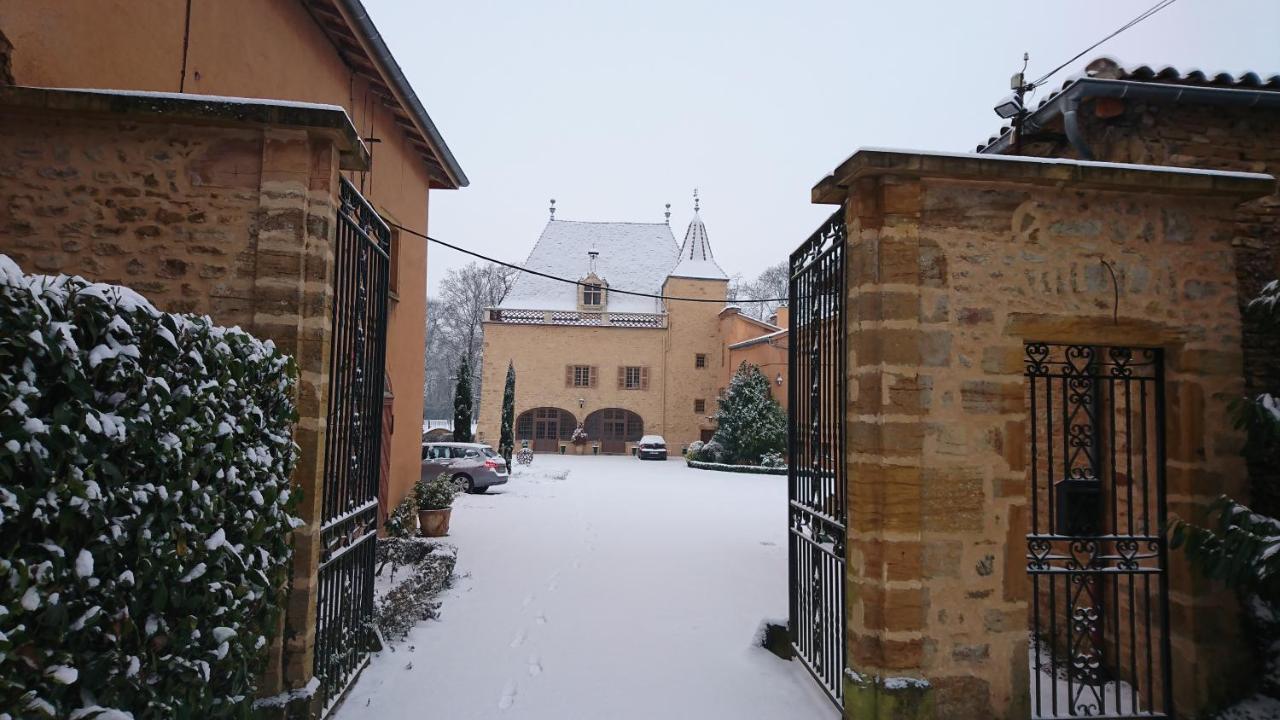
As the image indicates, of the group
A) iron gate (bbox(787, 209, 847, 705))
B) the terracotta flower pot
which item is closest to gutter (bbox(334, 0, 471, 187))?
iron gate (bbox(787, 209, 847, 705))

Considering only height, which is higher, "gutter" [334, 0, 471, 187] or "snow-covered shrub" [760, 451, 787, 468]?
"gutter" [334, 0, 471, 187]

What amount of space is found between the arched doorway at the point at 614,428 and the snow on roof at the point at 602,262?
4.76 metres

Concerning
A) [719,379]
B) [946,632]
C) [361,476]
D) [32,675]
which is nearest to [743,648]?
[946,632]

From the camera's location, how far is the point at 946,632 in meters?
4.06

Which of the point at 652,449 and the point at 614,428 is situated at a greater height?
the point at 614,428

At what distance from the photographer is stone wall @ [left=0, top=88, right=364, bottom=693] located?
3979mm

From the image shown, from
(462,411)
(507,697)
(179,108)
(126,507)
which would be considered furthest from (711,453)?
(126,507)

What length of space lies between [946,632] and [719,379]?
2817cm

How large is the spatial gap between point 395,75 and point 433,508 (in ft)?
18.7

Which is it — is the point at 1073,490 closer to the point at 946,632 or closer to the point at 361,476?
the point at 946,632

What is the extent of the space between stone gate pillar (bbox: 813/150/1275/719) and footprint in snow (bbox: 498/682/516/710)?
6.83 feet

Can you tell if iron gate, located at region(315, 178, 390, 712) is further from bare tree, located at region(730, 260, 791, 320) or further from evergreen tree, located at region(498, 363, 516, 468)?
bare tree, located at region(730, 260, 791, 320)

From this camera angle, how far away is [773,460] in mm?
23391

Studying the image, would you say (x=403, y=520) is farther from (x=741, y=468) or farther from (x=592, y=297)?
(x=592, y=297)
